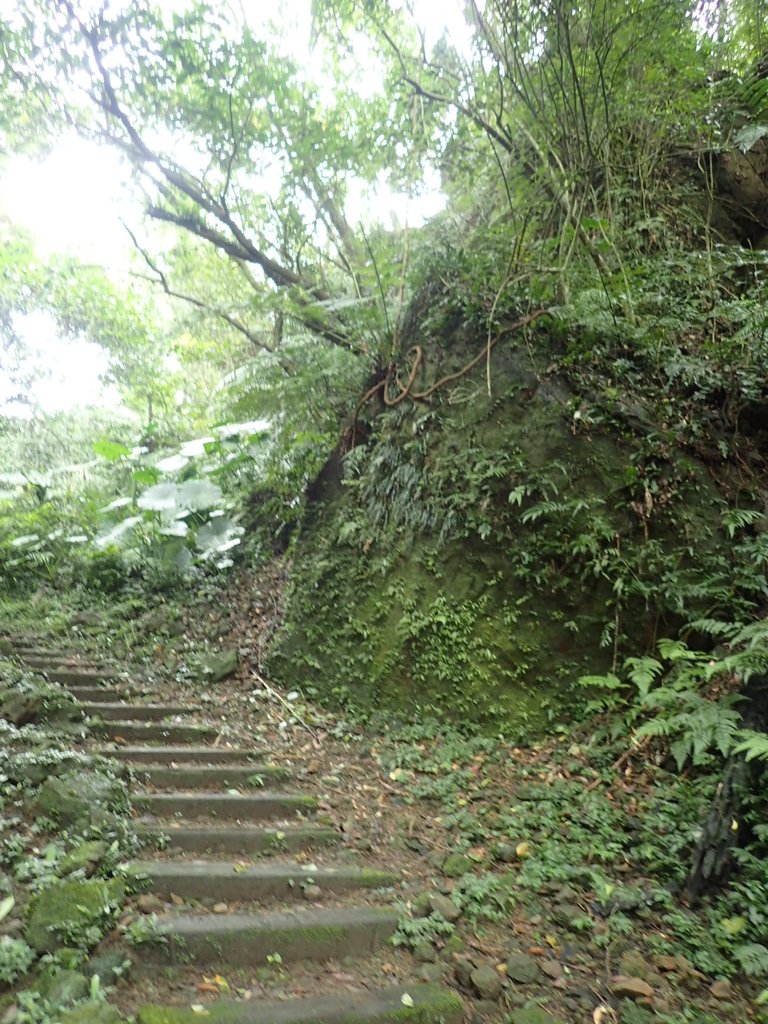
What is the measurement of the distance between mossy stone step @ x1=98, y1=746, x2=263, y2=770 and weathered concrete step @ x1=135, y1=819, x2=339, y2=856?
785 mm

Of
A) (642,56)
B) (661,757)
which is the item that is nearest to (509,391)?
(661,757)

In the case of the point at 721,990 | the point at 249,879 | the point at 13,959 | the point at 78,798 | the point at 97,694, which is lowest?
the point at 721,990

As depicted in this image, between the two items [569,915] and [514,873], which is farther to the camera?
[514,873]

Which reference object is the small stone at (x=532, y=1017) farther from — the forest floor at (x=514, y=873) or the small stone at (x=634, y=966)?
the small stone at (x=634, y=966)

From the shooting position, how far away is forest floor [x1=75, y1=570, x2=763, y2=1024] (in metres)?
2.63

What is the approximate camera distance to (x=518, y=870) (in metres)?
3.44

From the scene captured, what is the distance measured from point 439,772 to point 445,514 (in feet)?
7.27

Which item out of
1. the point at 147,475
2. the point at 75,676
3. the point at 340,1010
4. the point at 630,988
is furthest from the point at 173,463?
the point at 630,988

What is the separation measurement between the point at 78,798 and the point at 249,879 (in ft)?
3.39

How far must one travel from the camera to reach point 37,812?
3.21 meters

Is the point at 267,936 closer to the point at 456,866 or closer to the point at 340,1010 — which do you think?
the point at 340,1010

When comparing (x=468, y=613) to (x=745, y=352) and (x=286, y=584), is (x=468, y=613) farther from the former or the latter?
(x=745, y=352)

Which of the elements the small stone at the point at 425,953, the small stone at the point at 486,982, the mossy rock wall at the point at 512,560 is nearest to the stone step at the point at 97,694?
the mossy rock wall at the point at 512,560

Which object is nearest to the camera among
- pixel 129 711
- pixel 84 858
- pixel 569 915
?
pixel 84 858
